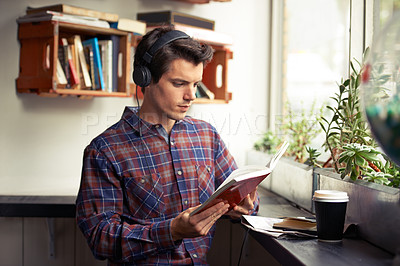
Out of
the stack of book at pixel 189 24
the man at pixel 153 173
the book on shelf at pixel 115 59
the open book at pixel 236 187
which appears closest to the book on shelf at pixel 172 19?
the stack of book at pixel 189 24

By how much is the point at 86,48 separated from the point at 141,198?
1174mm

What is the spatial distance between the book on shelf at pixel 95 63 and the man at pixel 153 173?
817mm

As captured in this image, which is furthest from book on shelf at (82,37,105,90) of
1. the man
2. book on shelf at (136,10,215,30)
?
the man

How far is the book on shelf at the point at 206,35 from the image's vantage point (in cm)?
261

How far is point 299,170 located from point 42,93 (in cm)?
131

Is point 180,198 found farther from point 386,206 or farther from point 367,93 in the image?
point 367,93

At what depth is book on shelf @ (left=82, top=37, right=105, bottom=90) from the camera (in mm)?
2449

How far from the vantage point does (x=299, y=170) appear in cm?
202

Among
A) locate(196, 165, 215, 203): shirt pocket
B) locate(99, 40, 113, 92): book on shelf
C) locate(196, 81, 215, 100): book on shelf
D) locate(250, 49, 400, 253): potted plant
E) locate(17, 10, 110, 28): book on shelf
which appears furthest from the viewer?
locate(196, 81, 215, 100): book on shelf

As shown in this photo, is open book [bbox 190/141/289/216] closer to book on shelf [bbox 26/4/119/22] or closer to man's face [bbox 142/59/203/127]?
man's face [bbox 142/59/203/127]

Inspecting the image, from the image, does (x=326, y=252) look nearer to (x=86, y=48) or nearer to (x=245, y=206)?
(x=245, y=206)

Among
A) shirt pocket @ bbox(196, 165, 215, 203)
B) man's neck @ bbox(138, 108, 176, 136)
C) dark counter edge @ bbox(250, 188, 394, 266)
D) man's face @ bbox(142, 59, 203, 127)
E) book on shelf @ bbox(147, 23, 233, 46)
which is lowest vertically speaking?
dark counter edge @ bbox(250, 188, 394, 266)

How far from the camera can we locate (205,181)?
5.58ft

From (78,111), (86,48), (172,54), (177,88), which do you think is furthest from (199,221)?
(78,111)
